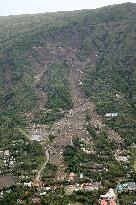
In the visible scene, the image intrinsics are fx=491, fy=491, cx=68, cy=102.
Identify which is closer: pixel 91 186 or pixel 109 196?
pixel 109 196

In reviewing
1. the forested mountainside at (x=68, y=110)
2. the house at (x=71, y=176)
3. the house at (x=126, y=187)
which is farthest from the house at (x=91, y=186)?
the house at (x=126, y=187)

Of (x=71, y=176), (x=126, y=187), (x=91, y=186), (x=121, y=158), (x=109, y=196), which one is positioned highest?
(x=109, y=196)

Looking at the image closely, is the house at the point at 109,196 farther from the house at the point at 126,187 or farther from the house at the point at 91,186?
the house at the point at 91,186

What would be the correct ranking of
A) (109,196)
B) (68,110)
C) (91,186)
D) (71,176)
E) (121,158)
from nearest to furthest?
1. (109,196)
2. (91,186)
3. (71,176)
4. (121,158)
5. (68,110)

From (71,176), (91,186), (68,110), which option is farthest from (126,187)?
(68,110)

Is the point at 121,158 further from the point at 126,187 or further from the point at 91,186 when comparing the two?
the point at 91,186

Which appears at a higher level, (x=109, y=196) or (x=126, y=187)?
(x=109, y=196)

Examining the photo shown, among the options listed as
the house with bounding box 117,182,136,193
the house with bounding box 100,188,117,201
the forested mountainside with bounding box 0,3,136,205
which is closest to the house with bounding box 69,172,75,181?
the forested mountainside with bounding box 0,3,136,205

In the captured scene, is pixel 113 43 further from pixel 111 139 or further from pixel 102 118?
pixel 111 139

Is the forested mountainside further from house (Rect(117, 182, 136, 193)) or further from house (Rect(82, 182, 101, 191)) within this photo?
house (Rect(117, 182, 136, 193))
